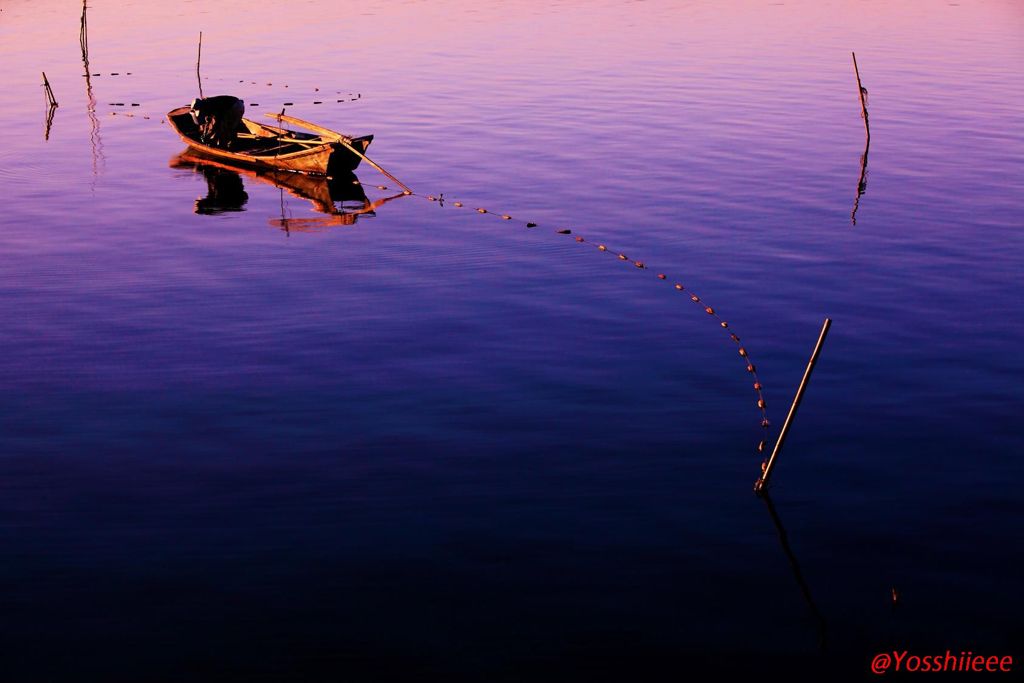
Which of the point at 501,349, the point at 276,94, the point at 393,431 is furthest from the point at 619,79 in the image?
the point at 393,431

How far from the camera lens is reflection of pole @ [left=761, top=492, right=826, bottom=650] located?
1221 centimetres

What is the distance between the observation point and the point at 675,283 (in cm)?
2355

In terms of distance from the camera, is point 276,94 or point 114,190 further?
point 276,94

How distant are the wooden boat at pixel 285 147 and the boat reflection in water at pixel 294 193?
0.90 feet

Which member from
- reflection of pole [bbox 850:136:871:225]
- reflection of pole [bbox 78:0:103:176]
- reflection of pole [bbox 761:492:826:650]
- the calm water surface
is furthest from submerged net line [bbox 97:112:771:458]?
reflection of pole [bbox 78:0:103:176]

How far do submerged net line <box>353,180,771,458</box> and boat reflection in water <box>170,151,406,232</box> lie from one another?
0.96 meters

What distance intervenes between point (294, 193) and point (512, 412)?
1812 cm

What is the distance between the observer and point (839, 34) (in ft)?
224

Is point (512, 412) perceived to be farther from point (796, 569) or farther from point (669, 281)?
point (669, 281)

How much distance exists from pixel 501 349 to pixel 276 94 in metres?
33.2

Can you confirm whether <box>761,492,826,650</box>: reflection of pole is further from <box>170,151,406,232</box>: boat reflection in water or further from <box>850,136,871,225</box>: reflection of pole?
<box>170,151,406,232</box>: boat reflection in water

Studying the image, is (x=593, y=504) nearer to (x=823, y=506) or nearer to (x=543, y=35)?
(x=823, y=506)

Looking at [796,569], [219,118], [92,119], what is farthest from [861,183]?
[92,119]

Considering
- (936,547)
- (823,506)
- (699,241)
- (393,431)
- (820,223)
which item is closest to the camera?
(936,547)
